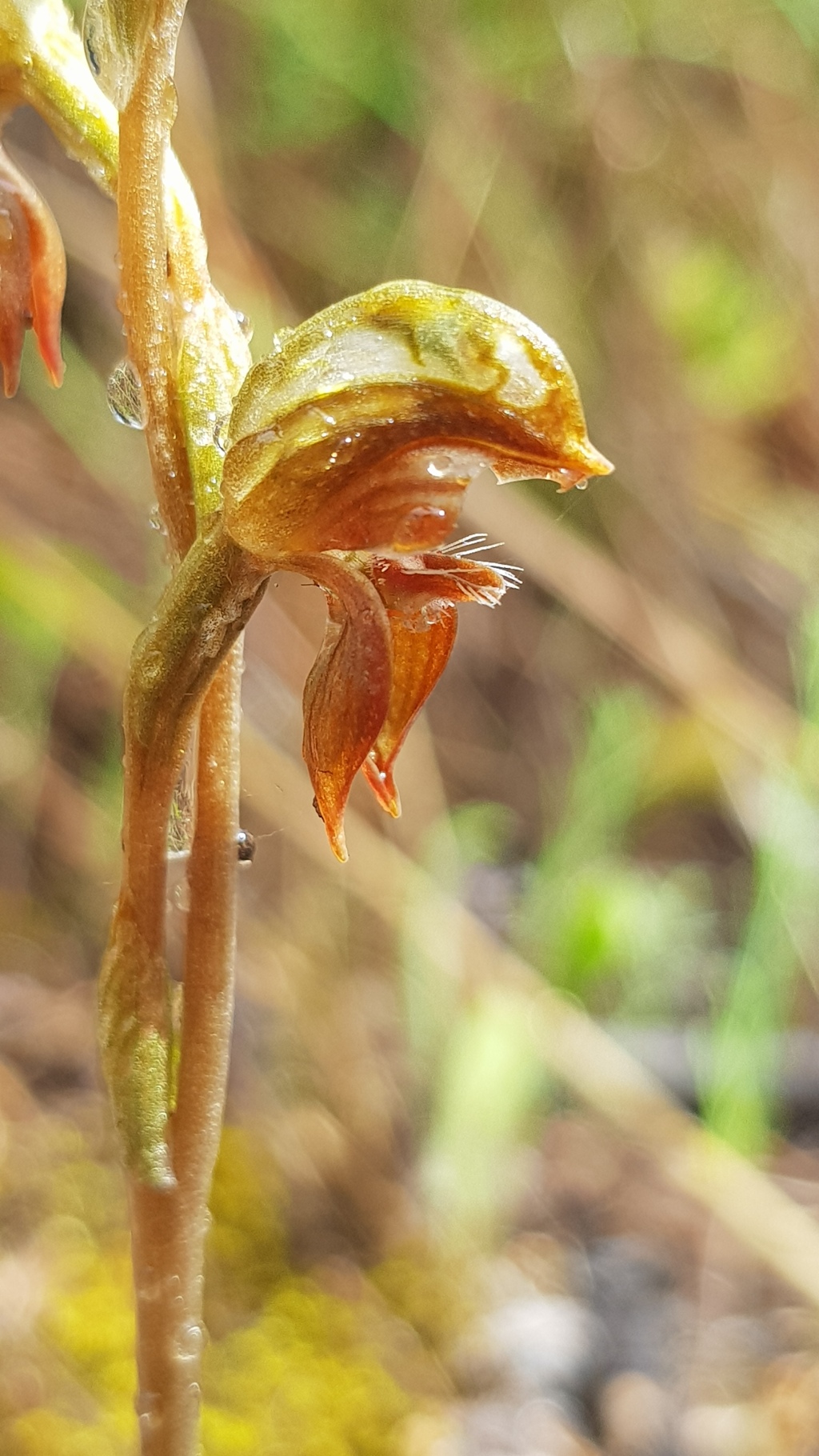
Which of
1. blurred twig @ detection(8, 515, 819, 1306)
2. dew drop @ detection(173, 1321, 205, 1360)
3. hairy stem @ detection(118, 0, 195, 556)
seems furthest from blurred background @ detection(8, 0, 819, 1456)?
hairy stem @ detection(118, 0, 195, 556)

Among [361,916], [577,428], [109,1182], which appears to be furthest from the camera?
[361,916]

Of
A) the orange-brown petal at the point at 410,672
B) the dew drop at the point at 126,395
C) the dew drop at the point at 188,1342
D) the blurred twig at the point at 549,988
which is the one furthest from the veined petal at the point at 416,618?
the blurred twig at the point at 549,988


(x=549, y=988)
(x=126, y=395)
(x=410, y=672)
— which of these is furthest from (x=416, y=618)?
(x=549, y=988)

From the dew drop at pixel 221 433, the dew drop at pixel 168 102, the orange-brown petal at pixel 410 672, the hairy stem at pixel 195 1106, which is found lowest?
the hairy stem at pixel 195 1106

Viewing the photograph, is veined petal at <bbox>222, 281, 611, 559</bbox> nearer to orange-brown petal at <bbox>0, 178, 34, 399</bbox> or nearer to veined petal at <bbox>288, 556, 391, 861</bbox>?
veined petal at <bbox>288, 556, 391, 861</bbox>

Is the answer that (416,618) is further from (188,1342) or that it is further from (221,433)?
(188,1342)

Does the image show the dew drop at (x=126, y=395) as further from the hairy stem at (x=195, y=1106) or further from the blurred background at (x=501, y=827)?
the blurred background at (x=501, y=827)

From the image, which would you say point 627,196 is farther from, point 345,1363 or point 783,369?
point 345,1363

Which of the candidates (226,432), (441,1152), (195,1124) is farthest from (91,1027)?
(226,432)

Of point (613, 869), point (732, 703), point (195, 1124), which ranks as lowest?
point (613, 869)
